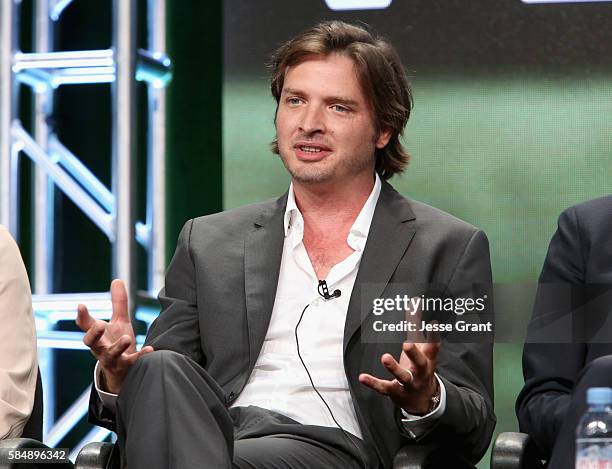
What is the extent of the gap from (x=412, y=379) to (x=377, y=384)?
0.09 metres

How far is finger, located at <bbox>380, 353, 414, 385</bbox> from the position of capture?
249 cm

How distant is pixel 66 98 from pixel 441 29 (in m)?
1.64

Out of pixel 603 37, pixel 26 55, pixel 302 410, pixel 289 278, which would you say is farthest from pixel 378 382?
pixel 26 55

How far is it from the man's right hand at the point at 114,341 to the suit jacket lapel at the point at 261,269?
430 millimetres

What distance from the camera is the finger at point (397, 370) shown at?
2.49 meters

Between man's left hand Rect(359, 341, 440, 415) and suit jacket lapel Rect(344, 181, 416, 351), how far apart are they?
0.33 metres

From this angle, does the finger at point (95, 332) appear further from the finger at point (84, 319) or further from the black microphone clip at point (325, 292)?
the black microphone clip at point (325, 292)

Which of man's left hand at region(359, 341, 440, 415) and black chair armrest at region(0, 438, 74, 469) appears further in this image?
black chair armrest at region(0, 438, 74, 469)

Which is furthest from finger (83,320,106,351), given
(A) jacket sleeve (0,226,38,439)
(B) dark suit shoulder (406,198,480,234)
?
(B) dark suit shoulder (406,198,480,234)

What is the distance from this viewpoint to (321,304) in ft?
10.2

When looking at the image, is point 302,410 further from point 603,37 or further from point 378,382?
point 603,37

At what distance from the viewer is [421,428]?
2.73 metres

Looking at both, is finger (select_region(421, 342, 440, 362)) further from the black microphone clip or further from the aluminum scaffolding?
the aluminum scaffolding

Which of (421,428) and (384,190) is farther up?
(384,190)
